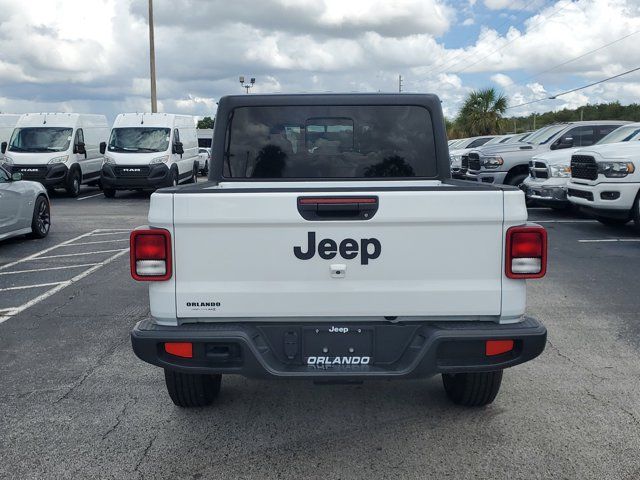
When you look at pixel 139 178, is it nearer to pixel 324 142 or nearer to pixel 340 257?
pixel 324 142

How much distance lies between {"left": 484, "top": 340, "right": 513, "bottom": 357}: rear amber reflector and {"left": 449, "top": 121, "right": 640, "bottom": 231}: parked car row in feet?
28.0

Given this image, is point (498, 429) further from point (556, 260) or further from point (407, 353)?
point (556, 260)

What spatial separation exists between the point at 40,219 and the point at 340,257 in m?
9.86

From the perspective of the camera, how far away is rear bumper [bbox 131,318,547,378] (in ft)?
11.1

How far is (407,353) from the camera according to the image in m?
3.46

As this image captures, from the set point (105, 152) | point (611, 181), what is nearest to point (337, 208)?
point (611, 181)

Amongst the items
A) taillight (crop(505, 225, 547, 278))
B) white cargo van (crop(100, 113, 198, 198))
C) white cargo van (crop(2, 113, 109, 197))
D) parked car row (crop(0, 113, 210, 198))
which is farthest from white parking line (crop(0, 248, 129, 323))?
white cargo van (crop(2, 113, 109, 197))

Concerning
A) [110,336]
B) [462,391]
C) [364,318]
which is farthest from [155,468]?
[110,336]

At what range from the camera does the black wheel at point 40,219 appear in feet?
38.1

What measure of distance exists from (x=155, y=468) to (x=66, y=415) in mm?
1017

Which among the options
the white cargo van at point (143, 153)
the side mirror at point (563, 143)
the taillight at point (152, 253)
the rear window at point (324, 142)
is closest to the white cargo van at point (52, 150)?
the white cargo van at point (143, 153)

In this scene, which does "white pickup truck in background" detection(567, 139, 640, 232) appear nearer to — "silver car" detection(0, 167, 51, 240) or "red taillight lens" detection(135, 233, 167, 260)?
"silver car" detection(0, 167, 51, 240)

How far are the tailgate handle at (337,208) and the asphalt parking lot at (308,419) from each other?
1.29m

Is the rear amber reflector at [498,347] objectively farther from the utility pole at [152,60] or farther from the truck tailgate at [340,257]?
the utility pole at [152,60]
